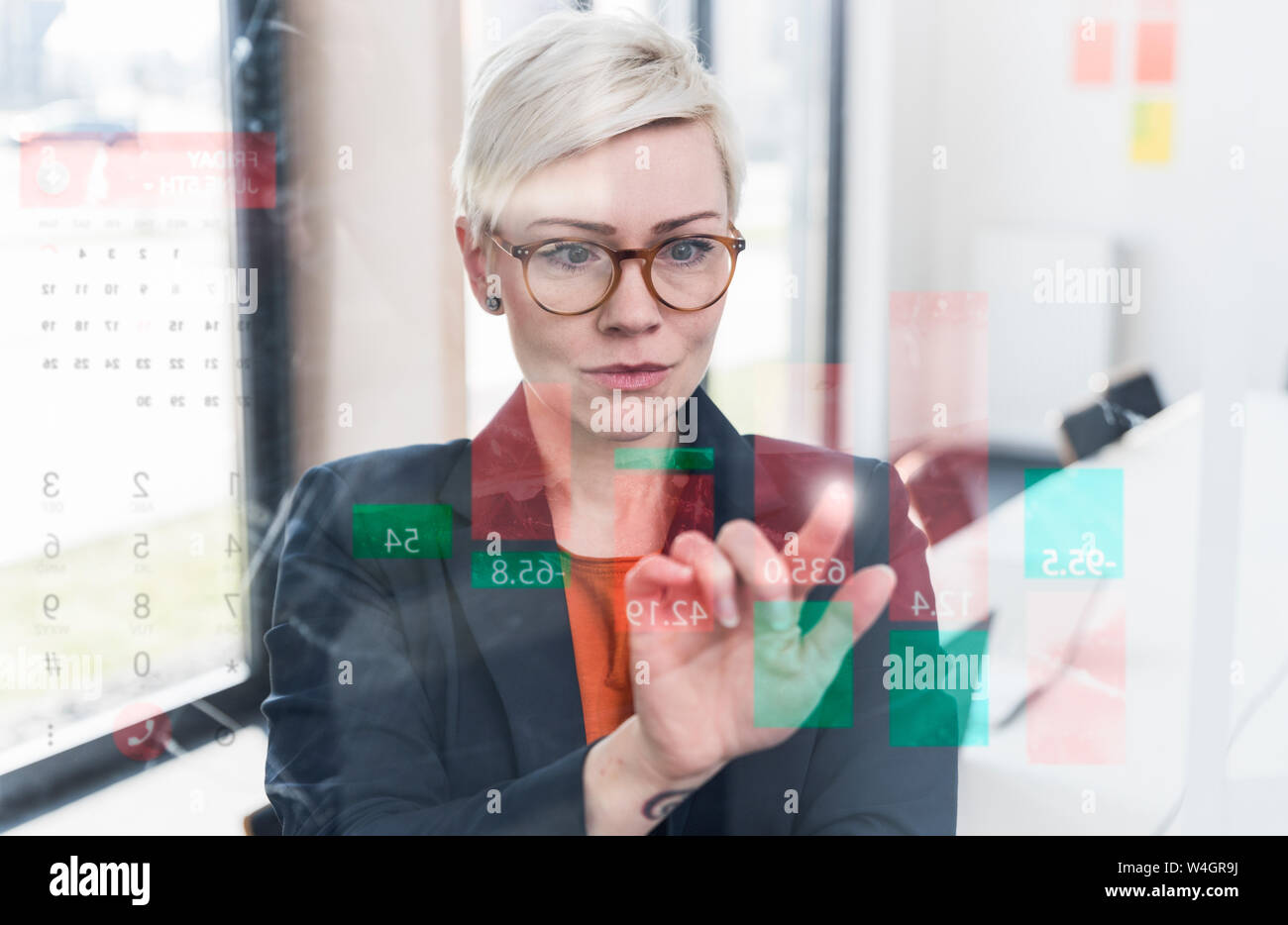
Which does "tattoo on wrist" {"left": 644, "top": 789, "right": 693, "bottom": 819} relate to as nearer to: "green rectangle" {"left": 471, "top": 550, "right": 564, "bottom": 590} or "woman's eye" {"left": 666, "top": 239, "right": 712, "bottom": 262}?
"green rectangle" {"left": 471, "top": 550, "right": 564, "bottom": 590}

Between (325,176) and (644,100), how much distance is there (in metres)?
0.24

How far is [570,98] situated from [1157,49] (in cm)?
39

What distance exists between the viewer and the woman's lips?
0.59 meters

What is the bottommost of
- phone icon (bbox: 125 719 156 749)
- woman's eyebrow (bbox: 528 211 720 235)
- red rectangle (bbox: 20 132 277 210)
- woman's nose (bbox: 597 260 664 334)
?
phone icon (bbox: 125 719 156 749)

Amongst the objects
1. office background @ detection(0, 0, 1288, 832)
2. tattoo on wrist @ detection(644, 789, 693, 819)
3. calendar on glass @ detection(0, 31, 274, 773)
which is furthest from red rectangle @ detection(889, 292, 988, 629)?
calendar on glass @ detection(0, 31, 274, 773)

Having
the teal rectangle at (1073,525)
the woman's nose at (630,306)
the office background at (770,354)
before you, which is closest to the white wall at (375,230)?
the office background at (770,354)

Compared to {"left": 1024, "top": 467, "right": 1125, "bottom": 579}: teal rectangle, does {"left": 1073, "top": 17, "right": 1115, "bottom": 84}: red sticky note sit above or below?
above

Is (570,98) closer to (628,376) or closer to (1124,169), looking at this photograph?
(628,376)

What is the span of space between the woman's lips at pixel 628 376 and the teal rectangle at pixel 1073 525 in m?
0.27

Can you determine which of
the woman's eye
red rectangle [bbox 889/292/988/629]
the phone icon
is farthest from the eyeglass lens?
the phone icon
